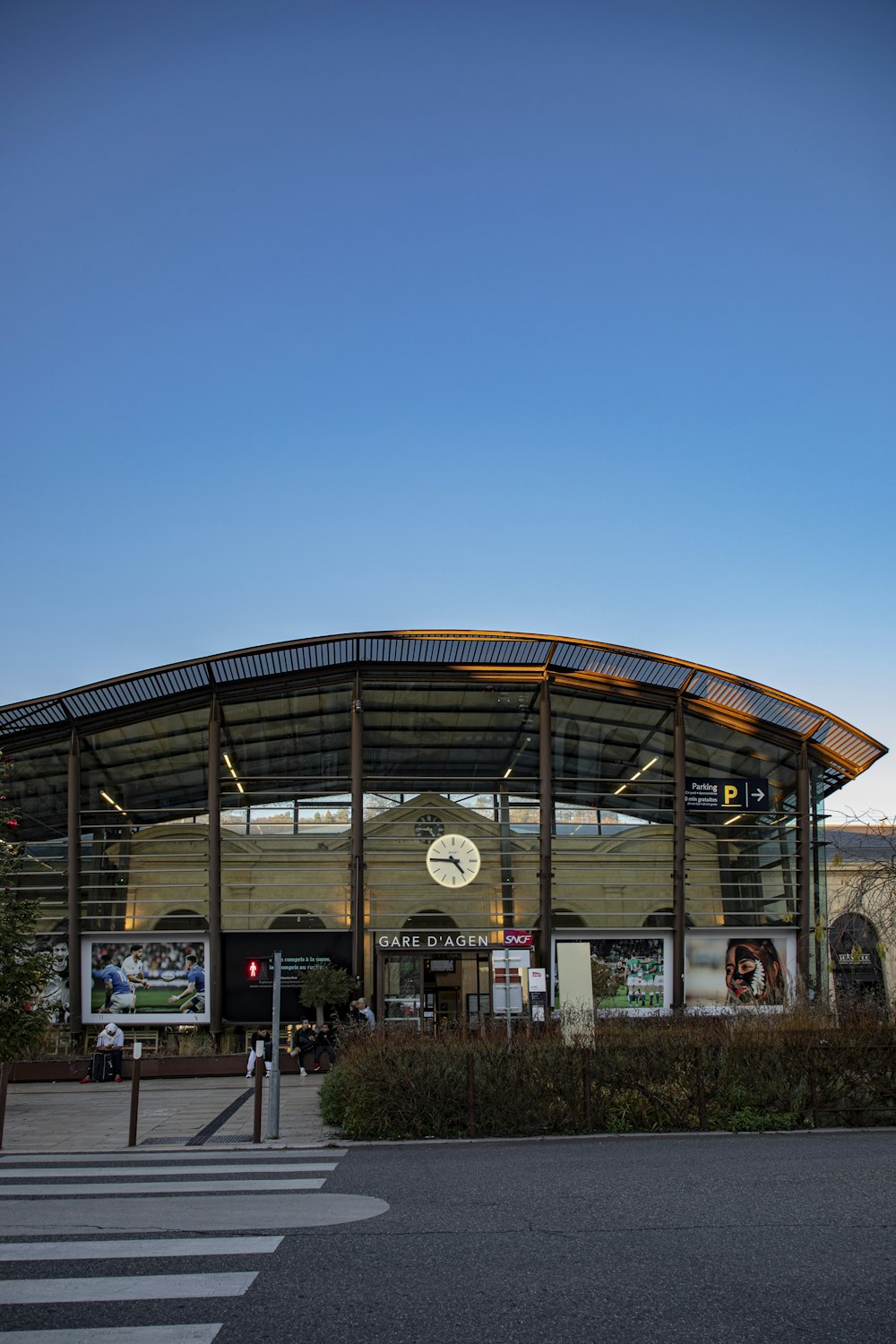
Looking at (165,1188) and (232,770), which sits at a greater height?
(232,770)

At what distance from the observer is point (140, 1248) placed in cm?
914

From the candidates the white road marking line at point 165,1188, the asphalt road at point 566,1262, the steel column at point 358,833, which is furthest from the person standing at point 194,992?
the asphalt road at point 566,1262

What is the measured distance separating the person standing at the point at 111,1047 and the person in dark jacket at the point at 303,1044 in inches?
166

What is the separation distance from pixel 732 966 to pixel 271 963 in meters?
13.1

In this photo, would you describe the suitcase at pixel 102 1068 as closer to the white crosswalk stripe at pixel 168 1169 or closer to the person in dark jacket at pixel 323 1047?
the person in dark jacket at pixel 323 1047

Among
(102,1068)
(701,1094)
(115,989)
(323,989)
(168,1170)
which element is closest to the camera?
(168,1170)

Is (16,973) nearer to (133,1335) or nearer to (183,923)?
(183,923)

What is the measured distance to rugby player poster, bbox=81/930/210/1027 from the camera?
30.8m

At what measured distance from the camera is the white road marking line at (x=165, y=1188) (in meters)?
12.1

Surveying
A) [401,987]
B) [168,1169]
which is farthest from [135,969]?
[168,1169]

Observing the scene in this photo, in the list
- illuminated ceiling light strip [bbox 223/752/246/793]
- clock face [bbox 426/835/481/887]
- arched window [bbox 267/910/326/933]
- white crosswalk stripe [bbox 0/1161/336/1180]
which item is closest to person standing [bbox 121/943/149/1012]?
arched window [bbox 267/910/326/933]

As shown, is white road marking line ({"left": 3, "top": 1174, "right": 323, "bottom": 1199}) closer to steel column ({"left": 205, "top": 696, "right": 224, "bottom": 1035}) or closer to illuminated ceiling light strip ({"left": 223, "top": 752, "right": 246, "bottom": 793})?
steel column ({"left": 205, "top": 696, "right": 224, "bottom": 1035})

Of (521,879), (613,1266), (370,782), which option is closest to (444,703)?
(370,782)

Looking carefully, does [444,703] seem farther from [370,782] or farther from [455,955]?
[455,955]
